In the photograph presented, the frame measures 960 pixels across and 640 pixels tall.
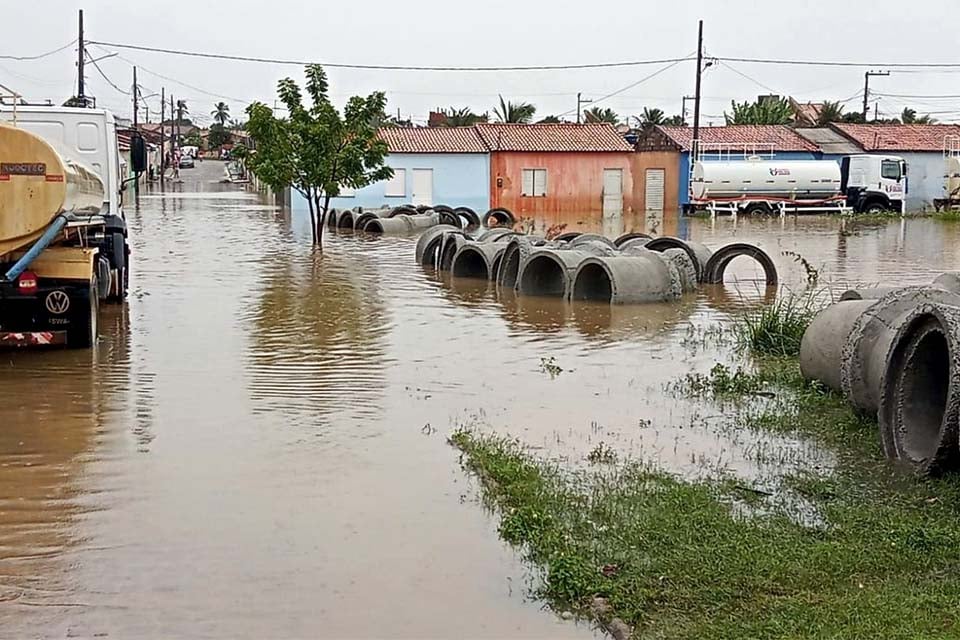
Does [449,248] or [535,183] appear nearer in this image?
[449,248]

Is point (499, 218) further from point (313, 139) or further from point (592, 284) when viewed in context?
point (592, 284)

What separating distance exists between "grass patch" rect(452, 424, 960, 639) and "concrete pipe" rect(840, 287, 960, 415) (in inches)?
61.6

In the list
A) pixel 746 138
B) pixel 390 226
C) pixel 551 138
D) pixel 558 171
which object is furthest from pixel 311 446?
pixel 746 138

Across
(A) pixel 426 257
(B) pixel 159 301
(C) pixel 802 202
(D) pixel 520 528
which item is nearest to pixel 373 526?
(D) pixel 520 528

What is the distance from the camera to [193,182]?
80.7 m

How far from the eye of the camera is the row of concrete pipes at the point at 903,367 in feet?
23.7

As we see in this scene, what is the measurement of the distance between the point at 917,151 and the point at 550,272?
40801 millimetres

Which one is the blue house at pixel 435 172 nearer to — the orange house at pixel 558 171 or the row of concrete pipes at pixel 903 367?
the orange house at pixel 558 171

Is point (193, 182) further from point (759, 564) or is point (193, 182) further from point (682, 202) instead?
point (759, 564)

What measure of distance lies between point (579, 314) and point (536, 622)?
424 inches

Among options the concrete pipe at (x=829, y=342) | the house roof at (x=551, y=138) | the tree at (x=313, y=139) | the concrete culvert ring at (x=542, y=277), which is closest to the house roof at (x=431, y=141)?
the house roof at (x=551, y=138)

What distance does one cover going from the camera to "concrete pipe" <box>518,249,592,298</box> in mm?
17344

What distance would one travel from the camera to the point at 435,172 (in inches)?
1932

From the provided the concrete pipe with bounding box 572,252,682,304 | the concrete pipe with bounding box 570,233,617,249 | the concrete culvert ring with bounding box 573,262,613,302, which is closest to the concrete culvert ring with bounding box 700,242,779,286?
the concrete pipe with bounding box 570,233,617,249
